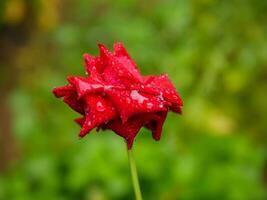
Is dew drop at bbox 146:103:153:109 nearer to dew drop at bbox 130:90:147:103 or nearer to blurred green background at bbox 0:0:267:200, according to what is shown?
dew drop at bbox 130:90:147:103

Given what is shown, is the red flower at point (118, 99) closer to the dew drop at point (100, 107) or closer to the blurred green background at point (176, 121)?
the dew drop at point (100, 107)

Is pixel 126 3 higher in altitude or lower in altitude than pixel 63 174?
higher

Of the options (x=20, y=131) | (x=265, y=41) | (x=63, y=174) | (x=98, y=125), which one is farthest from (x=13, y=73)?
(x=98, y=125)

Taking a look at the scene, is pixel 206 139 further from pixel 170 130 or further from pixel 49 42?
pixel 49 42

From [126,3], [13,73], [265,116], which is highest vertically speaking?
[13,73]

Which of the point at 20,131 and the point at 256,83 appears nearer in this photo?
the point at 20,131

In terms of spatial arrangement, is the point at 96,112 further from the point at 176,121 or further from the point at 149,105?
the point at 176,121

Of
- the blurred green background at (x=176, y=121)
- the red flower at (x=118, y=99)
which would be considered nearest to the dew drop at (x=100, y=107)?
the red flower at (x=118, y=99)
